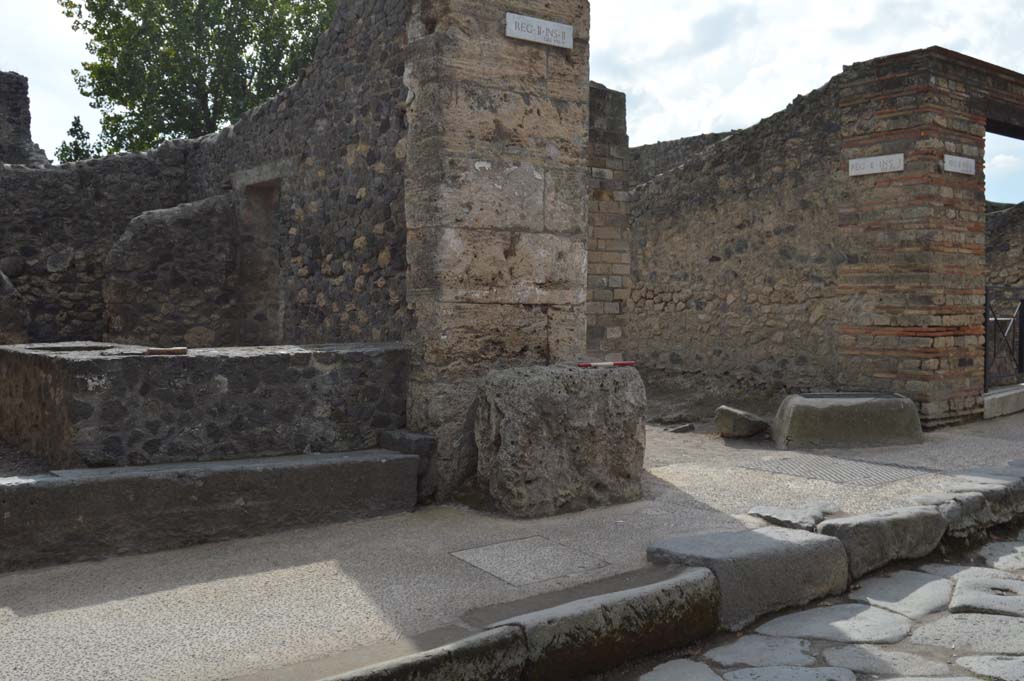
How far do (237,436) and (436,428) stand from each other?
108 centimetres

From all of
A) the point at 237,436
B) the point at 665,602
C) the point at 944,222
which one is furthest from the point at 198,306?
the point at 944,222

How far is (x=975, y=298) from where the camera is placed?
8625 mm

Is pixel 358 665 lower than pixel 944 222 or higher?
lower

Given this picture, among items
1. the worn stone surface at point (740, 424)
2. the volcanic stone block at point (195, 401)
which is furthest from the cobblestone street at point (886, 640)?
the worn stone surface at point (740, 424)

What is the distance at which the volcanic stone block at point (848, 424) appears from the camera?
23.8ft

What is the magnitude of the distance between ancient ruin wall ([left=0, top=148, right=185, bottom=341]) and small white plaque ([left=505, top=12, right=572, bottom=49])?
540 cm

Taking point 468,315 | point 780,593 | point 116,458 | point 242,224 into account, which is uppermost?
point 242,224

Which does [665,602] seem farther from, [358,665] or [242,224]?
[242,224]

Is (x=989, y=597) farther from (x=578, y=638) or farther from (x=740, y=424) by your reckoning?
(x=740, y=424)

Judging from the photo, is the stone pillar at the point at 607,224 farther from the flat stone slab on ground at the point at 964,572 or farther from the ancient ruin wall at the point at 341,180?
the flat stone slab on ground at the point at 964,572

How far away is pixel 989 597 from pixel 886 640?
0.85 m

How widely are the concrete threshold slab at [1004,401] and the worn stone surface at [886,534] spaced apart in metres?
5.07

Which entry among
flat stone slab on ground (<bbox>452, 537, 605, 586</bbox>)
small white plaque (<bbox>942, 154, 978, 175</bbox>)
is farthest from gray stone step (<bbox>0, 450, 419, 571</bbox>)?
small white plaque (<bbox>942, 154, 978, 175</bbox>)

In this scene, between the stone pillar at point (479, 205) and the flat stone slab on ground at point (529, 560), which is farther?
the stone pillar at point (479, 205)
